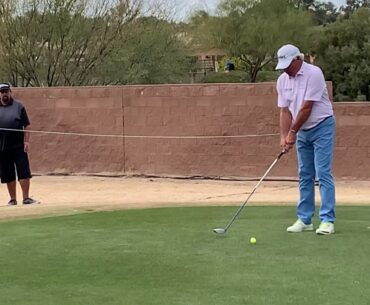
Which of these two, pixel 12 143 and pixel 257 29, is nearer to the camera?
pixel 12 143

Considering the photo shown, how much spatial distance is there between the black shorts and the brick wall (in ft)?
16.5

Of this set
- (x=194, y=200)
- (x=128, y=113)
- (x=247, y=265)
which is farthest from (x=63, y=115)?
(x=247, y=265)

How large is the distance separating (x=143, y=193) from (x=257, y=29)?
38827 mm

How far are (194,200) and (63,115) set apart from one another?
217 inches

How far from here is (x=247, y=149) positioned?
15.9m

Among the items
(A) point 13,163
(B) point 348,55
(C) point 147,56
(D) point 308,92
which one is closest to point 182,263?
(D) point 308,92

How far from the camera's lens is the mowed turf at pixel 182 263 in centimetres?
530

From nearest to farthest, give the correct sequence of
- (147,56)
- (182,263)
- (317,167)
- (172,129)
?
(182,263) < (317,167) < (172,129) < (147,56)

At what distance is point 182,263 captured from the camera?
627 cm

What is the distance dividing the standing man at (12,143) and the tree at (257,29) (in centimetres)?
3886

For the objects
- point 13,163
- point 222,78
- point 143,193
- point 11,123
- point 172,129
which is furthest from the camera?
point 222,78

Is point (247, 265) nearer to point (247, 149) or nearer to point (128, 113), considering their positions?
point (247, 149)

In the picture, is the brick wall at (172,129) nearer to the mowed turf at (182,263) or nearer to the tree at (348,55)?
the mowed turf at (182,263)

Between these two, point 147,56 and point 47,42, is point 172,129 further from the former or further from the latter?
point 147,56
